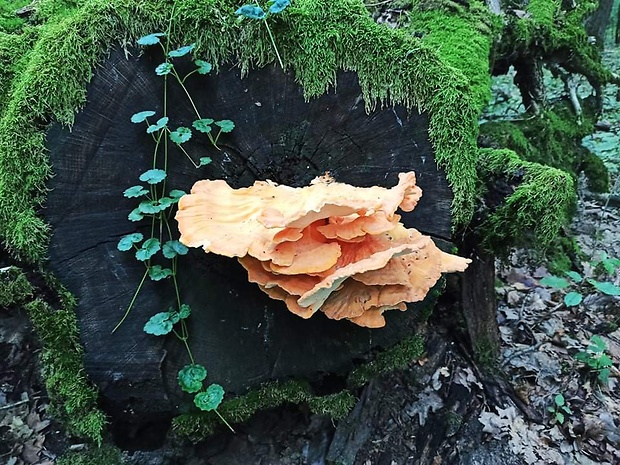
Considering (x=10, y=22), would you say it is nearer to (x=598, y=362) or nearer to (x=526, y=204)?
(x=526, y=204)

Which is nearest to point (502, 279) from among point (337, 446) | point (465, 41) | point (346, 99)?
point (465, 41)

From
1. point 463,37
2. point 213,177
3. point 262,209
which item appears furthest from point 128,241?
point 463,37

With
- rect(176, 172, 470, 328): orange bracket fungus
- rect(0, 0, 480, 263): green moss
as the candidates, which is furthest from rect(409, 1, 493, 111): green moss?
rect(176, 172, 470, 328): orange bracket fungus

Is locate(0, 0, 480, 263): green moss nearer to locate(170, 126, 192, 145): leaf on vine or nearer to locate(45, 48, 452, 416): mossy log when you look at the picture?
locate(45, 48, 452, 416): mossy log

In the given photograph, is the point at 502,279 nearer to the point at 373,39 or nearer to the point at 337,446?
the point at 337,446

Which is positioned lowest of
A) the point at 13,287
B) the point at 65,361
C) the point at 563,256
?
the point at 563,256
